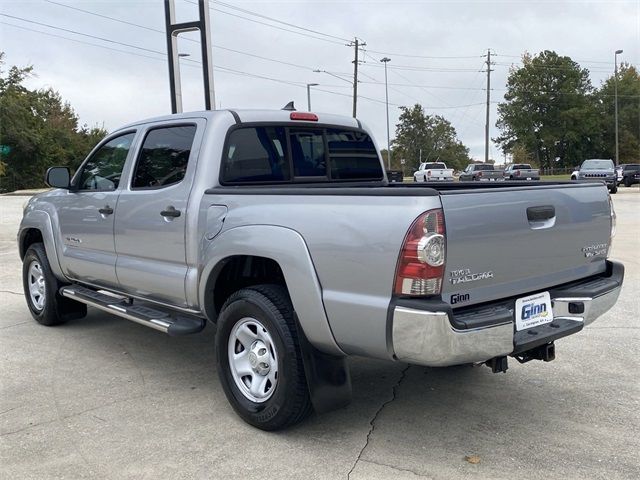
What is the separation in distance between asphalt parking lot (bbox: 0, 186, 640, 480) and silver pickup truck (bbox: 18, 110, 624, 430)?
33cm

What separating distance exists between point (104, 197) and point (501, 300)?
332 cm

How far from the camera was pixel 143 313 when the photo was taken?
4.39m

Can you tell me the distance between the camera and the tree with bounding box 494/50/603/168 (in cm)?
7319

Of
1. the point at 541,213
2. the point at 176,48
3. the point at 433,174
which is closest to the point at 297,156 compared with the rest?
the point at 541,213

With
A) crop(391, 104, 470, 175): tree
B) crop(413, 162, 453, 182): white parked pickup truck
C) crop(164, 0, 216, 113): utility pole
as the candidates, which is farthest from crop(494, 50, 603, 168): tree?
crop(164, 0, 216, 113): utility pole

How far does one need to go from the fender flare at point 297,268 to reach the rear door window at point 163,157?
976mm

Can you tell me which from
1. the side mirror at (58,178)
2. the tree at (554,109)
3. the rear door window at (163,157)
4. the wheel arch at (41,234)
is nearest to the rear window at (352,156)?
the rear door window at (163,157)

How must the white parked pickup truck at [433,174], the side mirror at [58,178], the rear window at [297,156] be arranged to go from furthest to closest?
the white parked pickup truck at [433,174]
the side mirror at [58,178]
the rear window at [297,156]

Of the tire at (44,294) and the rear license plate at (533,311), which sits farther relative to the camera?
the tire at (44,294)

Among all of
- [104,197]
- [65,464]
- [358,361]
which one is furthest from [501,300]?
[104,197]

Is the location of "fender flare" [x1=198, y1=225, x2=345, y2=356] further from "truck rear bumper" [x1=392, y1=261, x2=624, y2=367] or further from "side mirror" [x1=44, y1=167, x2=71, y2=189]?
"side mirror" [x1=44, y1=167, x2=71, y2=189]

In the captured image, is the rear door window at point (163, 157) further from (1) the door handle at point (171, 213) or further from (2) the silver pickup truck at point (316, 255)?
(1) the door handle at point (171, 213)

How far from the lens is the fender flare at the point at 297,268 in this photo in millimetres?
3131

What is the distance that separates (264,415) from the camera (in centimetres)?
349
